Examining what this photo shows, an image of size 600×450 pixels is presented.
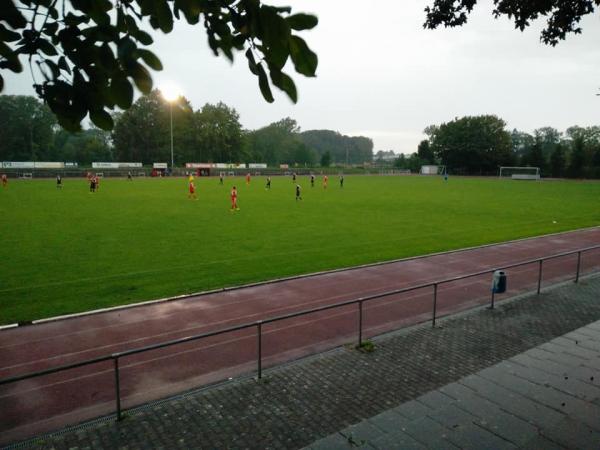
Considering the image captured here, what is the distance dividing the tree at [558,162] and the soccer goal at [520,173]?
15.7ft

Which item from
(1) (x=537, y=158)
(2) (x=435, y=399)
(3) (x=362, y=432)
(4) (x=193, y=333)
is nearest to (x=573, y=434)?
(2) (x=435, y=399)

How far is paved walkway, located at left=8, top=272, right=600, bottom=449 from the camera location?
5398 mm

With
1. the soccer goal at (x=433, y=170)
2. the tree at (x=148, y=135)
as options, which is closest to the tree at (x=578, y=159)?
the soccer goal at (x=433, y=170)

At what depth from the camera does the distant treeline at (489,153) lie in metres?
85.6

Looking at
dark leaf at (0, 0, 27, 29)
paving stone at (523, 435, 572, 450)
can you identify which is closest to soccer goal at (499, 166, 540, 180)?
paving stone at (523, 435, 572, 450)

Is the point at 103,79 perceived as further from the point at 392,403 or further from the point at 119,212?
the point at 119,212

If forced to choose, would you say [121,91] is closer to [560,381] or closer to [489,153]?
[560,381]

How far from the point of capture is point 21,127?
78.2 m

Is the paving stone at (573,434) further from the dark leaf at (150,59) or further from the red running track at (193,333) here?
the dark leaf at (150,59)

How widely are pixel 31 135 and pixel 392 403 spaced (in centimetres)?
8961

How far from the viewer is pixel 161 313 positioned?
10055 mm

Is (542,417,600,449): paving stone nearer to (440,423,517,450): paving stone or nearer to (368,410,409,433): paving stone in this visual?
(440,423,517,450): paving stone

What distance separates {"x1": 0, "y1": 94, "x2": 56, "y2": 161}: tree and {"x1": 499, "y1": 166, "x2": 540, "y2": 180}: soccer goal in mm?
88057

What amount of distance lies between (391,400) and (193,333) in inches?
173
